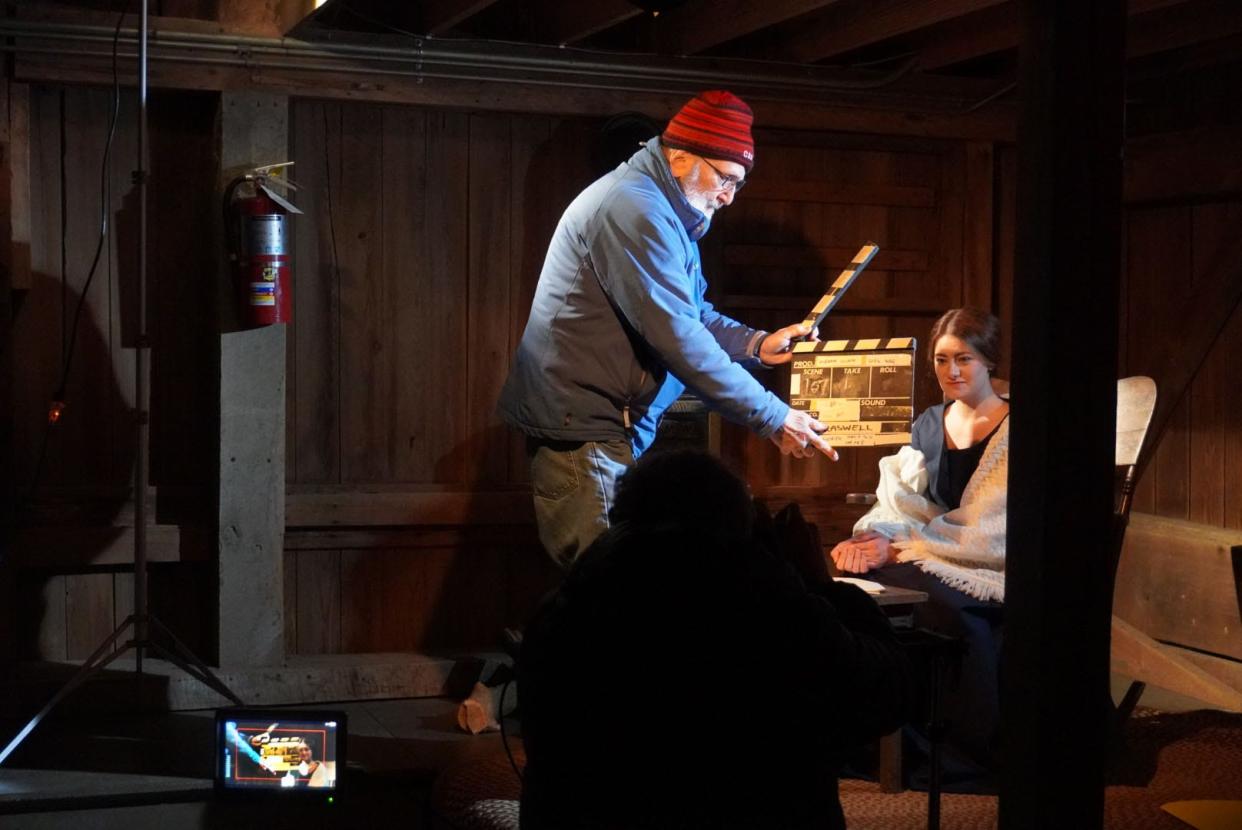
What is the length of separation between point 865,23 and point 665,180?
1405 millimetres

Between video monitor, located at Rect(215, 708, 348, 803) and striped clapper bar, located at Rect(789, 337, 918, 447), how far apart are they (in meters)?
2.27

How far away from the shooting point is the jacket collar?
4.71m

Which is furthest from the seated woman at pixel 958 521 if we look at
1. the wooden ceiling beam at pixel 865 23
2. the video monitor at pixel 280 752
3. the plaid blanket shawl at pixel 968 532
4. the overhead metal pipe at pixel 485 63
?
the video monitor at pixel 280 752

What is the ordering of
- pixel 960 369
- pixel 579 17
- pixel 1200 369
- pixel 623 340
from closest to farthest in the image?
pixel 623 340, pixel 960 369, pixel 579 17, pixel 1200 369

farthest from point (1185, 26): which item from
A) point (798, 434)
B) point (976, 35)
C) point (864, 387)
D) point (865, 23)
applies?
point (798, 434)

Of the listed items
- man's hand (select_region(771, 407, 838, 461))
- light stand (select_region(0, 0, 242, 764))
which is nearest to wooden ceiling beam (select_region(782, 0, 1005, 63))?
A: man's hand (select_region(771, 407, 838, 461))

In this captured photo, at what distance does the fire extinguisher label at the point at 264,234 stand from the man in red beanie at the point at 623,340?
1.18m

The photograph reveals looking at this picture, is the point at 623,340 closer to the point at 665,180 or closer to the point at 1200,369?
the point at 665,180

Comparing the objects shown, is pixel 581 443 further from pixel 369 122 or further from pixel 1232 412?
pixel 1232 412

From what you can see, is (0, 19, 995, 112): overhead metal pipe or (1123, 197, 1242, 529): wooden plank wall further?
(1123, 197, 1242, 529): wooden plank wall

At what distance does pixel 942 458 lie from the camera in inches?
199

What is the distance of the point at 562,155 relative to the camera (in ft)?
20.0

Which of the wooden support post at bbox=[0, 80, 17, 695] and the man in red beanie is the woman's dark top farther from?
the wooden support post at bbox=[0, 80, 17, 695]

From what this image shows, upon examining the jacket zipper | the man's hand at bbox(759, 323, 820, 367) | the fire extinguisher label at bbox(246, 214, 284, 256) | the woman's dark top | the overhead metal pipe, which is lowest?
the woman's dark top
